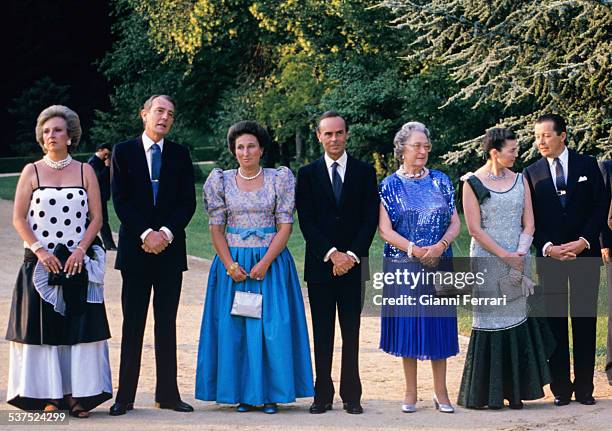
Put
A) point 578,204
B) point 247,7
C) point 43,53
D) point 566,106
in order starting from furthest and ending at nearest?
point 43,53 → point 247,7 → point 566,106 → point 578,204

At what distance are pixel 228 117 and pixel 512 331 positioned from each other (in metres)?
22.7

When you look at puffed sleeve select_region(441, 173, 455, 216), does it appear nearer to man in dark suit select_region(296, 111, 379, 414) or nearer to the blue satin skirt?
man in dark suit select_region(296, 111, 379, 414)

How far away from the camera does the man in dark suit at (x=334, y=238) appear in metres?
7.91

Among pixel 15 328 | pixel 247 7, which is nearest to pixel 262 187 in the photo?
pixel 15 328

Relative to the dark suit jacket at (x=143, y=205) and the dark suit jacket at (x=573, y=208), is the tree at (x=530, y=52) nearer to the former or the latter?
the dark suit jacket at (x=573, y=208)

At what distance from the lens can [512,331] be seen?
7957 millimetres

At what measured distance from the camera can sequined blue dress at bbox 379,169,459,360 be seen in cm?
789

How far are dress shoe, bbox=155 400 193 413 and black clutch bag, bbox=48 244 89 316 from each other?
0.91 metres

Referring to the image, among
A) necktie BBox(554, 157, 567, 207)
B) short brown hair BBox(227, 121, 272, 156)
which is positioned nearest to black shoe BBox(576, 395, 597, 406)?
necktie BBox(554, 157, 567, 207)

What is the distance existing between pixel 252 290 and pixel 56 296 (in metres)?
1.33

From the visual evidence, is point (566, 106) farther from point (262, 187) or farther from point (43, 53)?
point (43, 53)

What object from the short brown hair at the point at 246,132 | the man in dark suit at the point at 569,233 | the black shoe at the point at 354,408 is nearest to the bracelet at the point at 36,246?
the short brown hair at the point at 246,132

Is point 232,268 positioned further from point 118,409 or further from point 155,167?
point 118,409

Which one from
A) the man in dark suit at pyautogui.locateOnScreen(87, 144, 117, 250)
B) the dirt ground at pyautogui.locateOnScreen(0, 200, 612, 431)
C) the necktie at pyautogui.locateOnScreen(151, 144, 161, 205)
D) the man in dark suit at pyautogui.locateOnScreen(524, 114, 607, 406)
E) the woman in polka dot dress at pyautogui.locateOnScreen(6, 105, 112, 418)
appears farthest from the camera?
the man in dark suit at pyautogui.locateOnScreen(87, 144, 117, 250)
